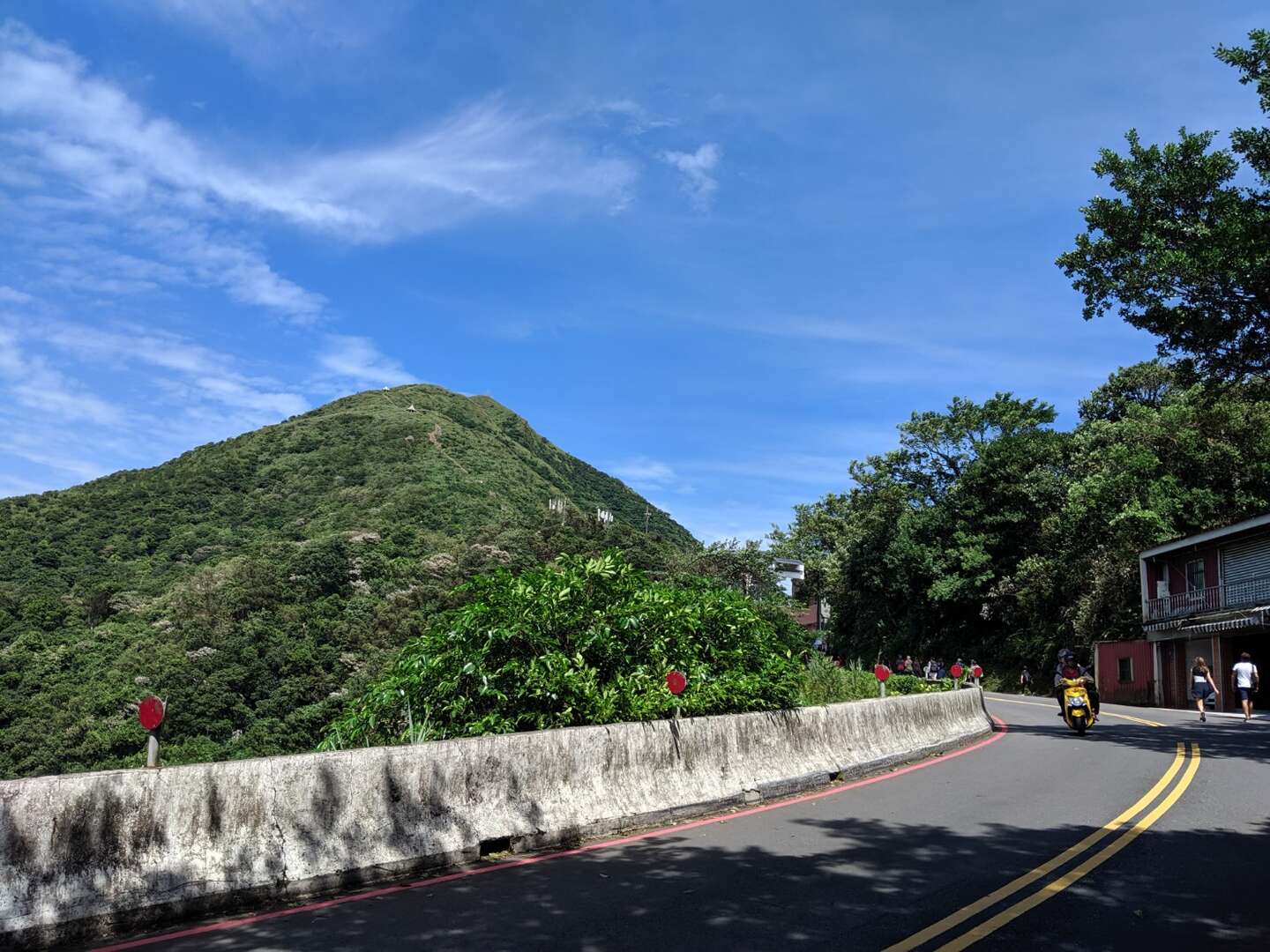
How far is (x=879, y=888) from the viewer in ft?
21.2

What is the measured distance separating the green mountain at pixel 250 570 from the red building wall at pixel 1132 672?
22.1 m

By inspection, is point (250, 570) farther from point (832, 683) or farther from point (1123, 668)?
point (832, 683)

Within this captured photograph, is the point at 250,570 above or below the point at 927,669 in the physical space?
above

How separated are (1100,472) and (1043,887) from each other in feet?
138

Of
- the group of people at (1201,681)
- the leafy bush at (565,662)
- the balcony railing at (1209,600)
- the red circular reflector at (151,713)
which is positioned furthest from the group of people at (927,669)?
the red circular reflector at (151,713)

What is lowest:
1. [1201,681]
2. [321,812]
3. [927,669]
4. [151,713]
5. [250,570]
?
[927,669]

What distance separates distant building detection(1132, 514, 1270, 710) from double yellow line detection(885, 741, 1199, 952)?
24.6 meters

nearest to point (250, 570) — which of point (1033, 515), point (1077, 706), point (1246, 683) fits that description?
point (1033, 515)

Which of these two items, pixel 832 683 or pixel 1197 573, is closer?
pixel 832 683

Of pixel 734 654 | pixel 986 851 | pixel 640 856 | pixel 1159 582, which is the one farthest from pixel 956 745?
pixel 1159 582

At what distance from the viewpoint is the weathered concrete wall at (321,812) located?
5.29m

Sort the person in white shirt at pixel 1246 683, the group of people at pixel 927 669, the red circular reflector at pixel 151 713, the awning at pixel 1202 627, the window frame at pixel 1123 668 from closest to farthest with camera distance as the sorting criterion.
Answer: the red circular reflector at pixel 151 713, the person in white shirt at pixel 1246 683, the awning at pixel 1202 627, the group of people at pixel 927 669, the window frame at pixel 1123 668

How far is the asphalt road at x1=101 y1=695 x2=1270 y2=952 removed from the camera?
5.38m

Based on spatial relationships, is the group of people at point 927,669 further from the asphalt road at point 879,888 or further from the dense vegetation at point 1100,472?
the asphalt road at point 879,888
